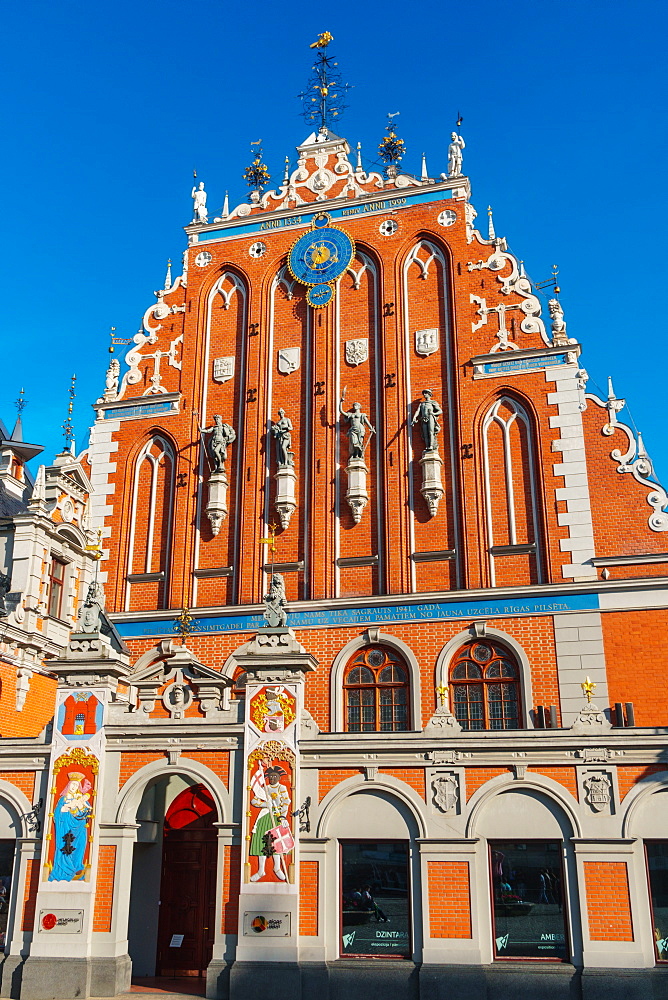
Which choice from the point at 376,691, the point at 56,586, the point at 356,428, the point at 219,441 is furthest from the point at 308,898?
the point at 56,586

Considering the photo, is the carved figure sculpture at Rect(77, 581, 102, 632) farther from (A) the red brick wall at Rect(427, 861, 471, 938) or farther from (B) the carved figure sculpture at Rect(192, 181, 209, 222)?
(B) the carved figure sculpture at Rect(192, 181, 209, 222)

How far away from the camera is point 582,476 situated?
2127 cm

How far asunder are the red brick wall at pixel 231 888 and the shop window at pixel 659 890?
6.52 meters

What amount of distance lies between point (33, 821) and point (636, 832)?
10.2 metres

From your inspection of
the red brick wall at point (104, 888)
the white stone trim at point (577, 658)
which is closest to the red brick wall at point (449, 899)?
the white stone trim at point (577, 658)

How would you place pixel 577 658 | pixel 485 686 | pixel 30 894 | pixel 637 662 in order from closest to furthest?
pixel 30 894
pixel 637 662
pixel 577 658
pixel 485 686

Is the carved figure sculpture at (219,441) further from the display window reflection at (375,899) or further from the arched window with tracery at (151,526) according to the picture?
the display window reflection at (375,899)

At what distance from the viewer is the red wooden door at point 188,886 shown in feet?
59.5

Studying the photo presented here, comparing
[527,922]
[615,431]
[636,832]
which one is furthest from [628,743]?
[615,431]

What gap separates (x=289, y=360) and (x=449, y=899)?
13852 millimetres

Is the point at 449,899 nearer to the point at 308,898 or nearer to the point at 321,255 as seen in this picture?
the point at 308,898

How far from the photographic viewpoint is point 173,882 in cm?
1856

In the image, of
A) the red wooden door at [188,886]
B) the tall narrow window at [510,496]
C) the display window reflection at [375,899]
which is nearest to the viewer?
the display window reflection at [375,899]

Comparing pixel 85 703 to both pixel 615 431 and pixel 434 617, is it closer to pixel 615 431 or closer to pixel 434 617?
pixel 434 617
